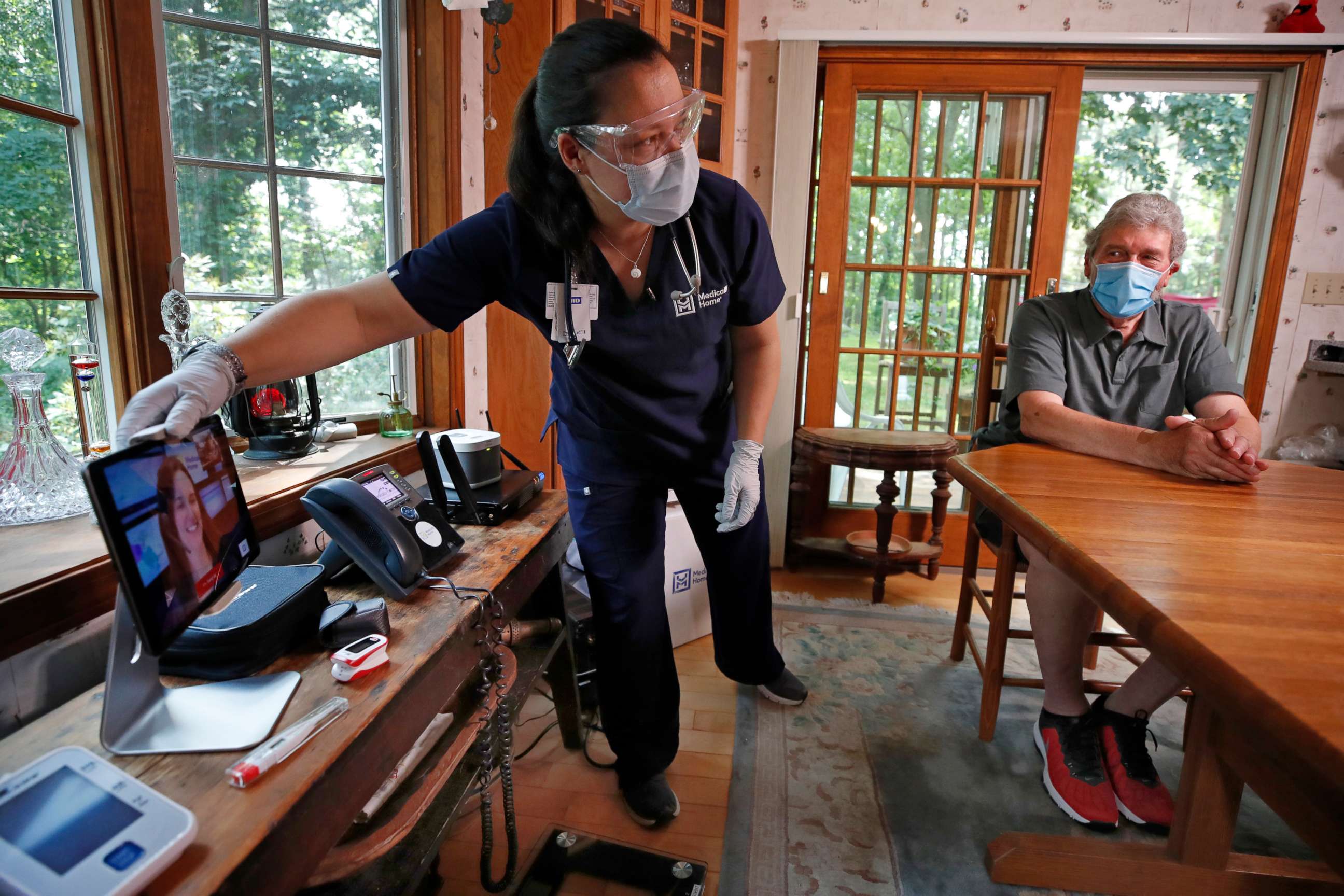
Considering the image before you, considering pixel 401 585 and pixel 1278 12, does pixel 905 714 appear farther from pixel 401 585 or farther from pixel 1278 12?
pixel 1278 12

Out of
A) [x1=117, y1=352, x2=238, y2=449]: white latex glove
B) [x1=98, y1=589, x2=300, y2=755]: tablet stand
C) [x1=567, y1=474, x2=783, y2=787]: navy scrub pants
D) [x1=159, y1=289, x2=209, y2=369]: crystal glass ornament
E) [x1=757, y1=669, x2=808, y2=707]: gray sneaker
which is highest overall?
[x1=159, y1=289, x2=209, y2=369]: crystal glass ornament

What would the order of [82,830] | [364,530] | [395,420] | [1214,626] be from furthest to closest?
[395,420] → [364,530] → [1214,626] → [82,830]

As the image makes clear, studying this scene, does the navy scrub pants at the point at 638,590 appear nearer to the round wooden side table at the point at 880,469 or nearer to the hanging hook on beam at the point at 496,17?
the round wooden side table at the point at 880,469

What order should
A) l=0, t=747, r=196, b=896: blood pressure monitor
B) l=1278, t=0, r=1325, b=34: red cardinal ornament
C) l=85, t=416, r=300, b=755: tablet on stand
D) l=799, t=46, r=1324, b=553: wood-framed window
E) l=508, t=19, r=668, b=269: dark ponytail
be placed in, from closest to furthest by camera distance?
l=0, t=747, r=196, b=896: blood pressure monitor
l=85, t=416, r=300, b=755: tablet on stand
l=508, t=19, r=668, b=269: dark ponytail
l=1278, t=0, r=1325, b=34: red cardinal ornament
l=799, t=46, r=1324, b=553: wood-framed window

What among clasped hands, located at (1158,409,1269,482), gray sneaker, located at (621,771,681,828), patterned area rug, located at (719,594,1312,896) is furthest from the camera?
gray sneaker, located at (621,771,681,828)

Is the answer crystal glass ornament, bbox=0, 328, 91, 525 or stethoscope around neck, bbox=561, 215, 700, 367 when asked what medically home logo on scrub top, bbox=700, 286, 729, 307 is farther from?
crystal glass ornament, bbox=0, 328, 91, 525

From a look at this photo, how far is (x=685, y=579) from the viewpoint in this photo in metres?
2.06

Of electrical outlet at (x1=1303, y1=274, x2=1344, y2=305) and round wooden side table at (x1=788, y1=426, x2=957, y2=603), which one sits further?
electrical outlet at (x1=1303, y1=274, x2=1344, y2=305)

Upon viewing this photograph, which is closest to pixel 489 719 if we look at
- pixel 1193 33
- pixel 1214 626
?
pixel 1214 626

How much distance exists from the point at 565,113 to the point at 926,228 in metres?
2.03

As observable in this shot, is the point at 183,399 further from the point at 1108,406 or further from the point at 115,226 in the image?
the point at 1108,406

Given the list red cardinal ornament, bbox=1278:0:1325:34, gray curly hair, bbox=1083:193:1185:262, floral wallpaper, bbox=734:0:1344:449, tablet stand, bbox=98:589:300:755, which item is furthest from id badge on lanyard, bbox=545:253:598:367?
red cardinal ornament, bbox=1278:0:1325:34

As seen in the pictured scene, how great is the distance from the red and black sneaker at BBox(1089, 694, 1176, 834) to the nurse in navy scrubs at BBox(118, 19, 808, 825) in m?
0.78

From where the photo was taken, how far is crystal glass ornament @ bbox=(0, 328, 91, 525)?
0.99m
